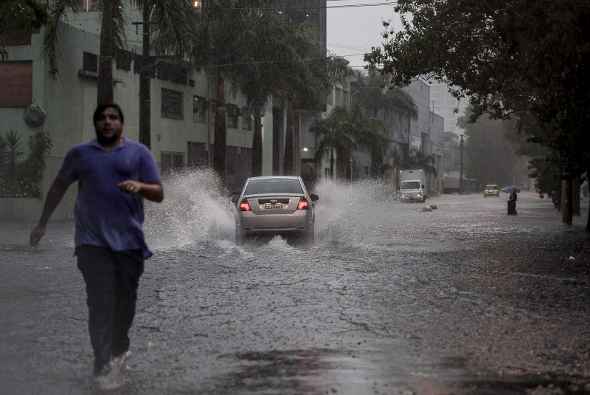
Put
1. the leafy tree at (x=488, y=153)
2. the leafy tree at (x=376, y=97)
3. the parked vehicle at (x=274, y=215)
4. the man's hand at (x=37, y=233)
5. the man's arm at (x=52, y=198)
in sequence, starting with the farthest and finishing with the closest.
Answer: the leafy tree at (x=488, y=153) < the leafy tree at (x=376, y=97) < the parked vehicle at (x=274, y=215) < the man's hand at (x=37, y=233) < the man's arm at (x=52, y=198)

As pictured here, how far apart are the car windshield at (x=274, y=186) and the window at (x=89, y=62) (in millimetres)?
16196

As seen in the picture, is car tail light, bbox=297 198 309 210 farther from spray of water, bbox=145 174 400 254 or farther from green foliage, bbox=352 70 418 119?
green foliage, bbox=352 70 418 119

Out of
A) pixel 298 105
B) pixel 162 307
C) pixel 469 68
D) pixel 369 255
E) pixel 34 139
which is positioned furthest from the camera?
pixel 298 105

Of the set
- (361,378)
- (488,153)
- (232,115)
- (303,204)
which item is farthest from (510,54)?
(488,153)

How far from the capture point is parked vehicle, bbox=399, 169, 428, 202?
68.7 m

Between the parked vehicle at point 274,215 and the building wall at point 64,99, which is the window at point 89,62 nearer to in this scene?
the building wall at point 64,99

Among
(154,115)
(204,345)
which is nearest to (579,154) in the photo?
(204,345)

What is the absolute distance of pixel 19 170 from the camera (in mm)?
30484

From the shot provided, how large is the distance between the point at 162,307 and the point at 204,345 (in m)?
2.43

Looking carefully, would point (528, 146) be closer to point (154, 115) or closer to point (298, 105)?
point (298, 105)

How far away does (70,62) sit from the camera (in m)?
33.4

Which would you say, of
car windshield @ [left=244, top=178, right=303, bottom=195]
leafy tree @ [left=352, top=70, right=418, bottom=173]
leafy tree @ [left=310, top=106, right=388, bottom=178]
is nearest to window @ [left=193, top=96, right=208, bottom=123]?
leafy tree @ [left=310, top=106, right=388, bottom=178]

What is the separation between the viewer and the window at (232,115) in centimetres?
4603

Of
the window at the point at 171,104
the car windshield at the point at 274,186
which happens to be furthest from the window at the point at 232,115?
the car windshield at the point at 274,186
